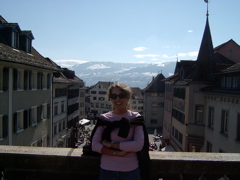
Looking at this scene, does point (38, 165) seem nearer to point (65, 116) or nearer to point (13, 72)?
point (13, 72)

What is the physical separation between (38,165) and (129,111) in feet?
4.60

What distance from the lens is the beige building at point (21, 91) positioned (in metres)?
14.1

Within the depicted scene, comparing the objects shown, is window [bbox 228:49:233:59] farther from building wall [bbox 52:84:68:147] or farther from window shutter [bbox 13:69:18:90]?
window shutter [bbox 13:69:18:90]

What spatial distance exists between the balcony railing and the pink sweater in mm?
393

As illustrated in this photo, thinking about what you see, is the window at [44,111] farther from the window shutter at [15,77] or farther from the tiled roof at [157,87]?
the tiled roof at [157,87]

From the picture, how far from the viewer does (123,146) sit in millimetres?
2791

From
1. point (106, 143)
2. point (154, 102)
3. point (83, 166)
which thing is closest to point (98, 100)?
point (154, 102)

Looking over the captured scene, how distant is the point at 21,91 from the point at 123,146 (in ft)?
50.3

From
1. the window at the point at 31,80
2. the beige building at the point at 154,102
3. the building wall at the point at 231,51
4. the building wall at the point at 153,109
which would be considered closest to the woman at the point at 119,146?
the window at the point at 31,80

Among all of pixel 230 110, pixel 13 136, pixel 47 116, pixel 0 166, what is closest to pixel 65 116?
pixel 47 116

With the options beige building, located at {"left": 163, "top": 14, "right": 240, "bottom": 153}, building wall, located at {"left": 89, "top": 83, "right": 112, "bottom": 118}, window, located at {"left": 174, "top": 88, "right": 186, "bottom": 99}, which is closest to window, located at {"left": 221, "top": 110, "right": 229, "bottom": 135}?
beige building, located at {"left": 163, "top": 14, "right": 240, "bottom": 153}

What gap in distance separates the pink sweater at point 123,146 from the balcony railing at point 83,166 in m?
0.39

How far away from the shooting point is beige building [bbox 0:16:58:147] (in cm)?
1415

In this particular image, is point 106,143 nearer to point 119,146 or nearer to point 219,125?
point 119,146
